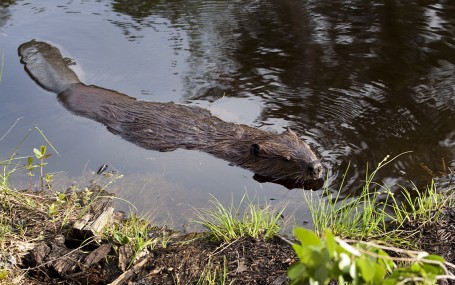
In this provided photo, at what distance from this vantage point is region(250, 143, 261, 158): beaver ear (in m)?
4.94

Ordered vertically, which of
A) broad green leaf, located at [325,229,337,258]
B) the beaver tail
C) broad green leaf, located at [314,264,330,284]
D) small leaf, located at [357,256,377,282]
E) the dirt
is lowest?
the beaver tail

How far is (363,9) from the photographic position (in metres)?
7.67

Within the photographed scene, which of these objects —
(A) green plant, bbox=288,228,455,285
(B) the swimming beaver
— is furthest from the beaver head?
(A) green plant, bbox=288,228,455,285

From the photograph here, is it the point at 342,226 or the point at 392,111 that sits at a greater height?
the point at 342,226

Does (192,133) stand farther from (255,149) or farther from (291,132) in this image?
(291,132)

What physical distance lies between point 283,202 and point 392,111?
1.61 m

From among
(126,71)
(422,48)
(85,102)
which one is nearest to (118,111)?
(85,102)

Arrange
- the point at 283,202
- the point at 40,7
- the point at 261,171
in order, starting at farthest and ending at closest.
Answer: the point at 40,7 → the point at 261,171 → the point at 283,202

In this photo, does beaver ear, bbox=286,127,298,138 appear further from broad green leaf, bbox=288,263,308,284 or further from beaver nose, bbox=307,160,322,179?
broad green leaf, bbox=288,263,308,284

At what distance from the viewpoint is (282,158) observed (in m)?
4.90

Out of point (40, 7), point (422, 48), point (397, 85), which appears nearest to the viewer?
point (397, 85)

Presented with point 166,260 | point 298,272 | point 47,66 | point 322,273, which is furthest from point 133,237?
point 47,66

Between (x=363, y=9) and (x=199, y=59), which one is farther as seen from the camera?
(x=363, y=9)

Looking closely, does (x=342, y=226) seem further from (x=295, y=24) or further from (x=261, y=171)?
(x=295, y=24)
